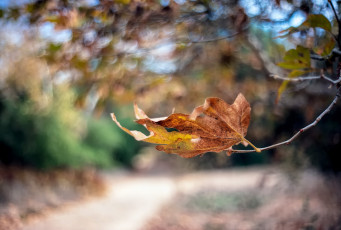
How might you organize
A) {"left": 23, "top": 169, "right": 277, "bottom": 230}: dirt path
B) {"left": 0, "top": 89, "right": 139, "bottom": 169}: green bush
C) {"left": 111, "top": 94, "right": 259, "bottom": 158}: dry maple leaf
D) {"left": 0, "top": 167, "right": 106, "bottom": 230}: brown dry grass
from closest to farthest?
{"left": 111, "top": 94, "right": 259, "bottom": 158}: dry maple leaf
{"left": 23, "top": 169, "right": 277, "bottom": 230}: dirt path
{"left": 0, "top": 167, "right": 106, "bottom": 230}: brown dry grass
{"left": 0, "top": 89, "right": 139, "bottom": 169}: green bush

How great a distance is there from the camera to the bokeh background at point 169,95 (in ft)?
5.78

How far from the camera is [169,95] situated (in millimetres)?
3197

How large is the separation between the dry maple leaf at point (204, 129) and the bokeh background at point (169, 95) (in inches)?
23.8

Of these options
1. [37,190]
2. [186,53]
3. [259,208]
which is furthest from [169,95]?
[37,190]

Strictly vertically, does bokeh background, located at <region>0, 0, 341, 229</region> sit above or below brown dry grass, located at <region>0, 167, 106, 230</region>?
above

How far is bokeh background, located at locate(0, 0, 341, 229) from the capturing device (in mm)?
1763

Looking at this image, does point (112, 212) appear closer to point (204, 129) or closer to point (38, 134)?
point (38, 134)

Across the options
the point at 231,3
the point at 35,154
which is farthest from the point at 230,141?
the point at 35,154

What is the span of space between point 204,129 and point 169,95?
7.98 ft

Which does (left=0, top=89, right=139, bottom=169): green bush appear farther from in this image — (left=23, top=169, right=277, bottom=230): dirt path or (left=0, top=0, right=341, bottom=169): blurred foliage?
(left=23, top=169, right=277, bottom=230): dirt path

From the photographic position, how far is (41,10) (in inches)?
64.2

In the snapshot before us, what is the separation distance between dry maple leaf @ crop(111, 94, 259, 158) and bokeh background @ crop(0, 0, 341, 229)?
1.99ft

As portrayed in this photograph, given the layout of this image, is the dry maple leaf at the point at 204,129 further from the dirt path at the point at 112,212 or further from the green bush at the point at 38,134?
the green bush at the point at 38,134

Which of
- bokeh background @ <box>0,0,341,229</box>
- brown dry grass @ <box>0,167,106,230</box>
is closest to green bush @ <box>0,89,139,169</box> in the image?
bokeh background @ <box>0,0,341,229</box>
